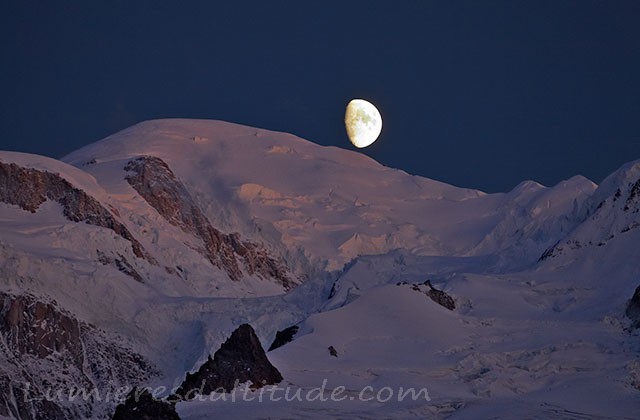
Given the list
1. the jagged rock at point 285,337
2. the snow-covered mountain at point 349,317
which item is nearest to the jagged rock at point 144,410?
the snow-covered mountain at point 349,317

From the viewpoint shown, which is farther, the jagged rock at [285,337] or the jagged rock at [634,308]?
the jagged rock at [634,308]

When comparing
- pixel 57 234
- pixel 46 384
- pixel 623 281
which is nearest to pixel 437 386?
pixel 623 281

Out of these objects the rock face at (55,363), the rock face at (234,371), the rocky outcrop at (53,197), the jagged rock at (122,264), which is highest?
the rocky outcrop at (53,197)

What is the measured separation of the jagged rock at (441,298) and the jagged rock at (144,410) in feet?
152

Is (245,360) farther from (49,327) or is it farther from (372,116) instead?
(372,116)

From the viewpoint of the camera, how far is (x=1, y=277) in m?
170

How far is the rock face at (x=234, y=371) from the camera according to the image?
91.8m

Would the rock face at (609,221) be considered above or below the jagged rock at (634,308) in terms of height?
above

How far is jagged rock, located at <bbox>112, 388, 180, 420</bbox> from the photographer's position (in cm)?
7994

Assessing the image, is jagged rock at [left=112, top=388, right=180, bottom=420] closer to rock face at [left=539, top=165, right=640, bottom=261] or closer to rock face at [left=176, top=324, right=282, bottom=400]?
rock face at [left=176, top=324, right=282, bottom=400]

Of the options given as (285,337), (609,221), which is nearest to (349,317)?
(285,337)

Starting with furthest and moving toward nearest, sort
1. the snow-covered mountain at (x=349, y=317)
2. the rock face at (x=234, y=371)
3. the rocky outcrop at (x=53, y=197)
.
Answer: the rocky outcrop at (x=53, y=197) < the snow-covered mountain at (x=349, y=317) < the rock face at (x=234, y=371)

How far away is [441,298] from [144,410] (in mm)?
48294

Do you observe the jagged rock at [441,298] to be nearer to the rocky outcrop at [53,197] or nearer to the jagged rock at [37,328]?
the jagged rock at [37,328]
